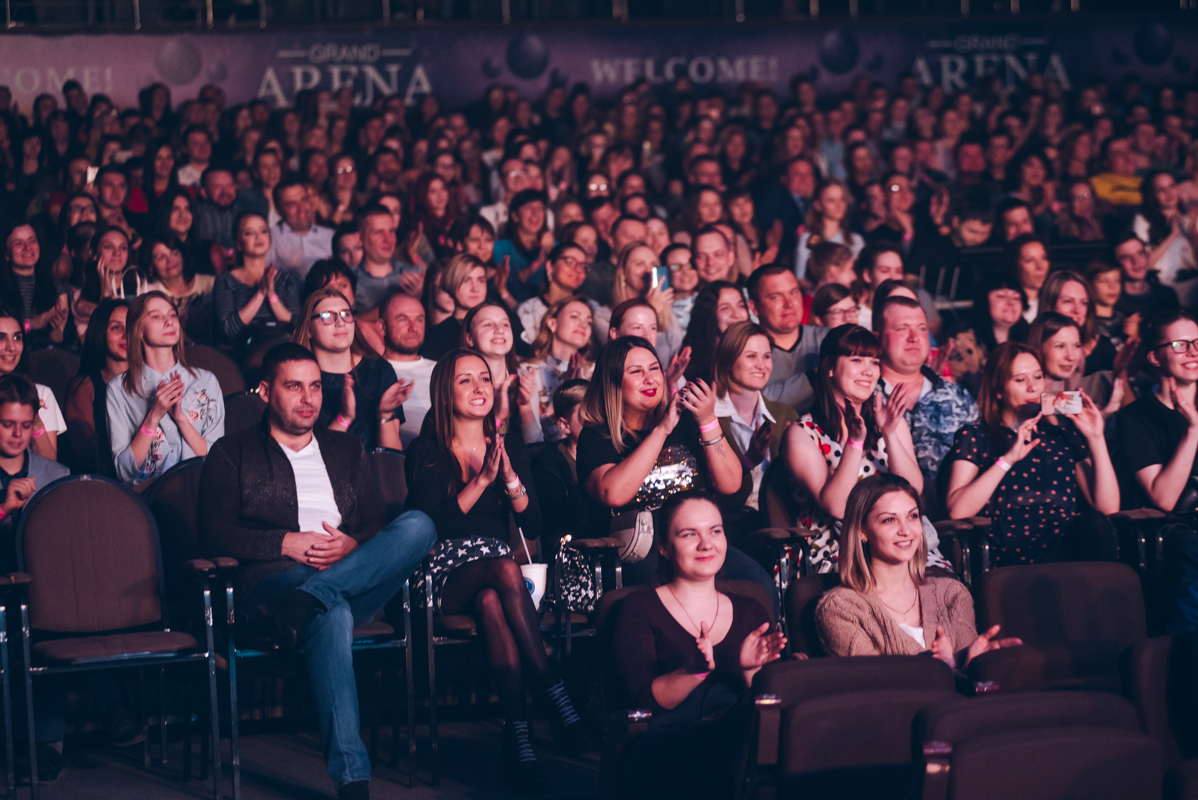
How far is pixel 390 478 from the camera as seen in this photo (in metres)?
4.60

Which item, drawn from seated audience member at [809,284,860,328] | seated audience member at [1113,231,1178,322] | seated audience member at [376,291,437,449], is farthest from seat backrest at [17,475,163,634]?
seated audience member at [1113,231,1178,322]

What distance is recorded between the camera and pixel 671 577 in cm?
348

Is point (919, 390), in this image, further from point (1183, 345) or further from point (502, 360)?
point (502, 360)

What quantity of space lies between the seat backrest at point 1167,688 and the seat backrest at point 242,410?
3.35 meters

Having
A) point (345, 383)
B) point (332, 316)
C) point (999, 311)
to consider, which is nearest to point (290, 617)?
point (345, 383)

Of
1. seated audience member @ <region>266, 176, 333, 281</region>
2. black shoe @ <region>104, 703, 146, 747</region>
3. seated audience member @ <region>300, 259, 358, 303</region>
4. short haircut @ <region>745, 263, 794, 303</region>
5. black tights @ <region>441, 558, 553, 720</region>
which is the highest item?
seated audience member @ <region>266, 176, 333, 281</region>

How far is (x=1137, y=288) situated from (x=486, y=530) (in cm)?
397

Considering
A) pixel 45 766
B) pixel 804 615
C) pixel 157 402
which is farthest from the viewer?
pixel 157 402

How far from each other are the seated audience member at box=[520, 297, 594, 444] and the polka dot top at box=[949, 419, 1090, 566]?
1.78 meters

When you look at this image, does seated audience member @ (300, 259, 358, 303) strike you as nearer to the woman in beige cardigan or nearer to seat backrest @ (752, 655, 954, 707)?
the woman in beige cardigan

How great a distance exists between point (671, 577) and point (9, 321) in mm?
3026

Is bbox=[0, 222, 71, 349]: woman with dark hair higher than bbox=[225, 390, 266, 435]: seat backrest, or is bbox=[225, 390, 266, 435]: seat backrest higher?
bbox=[0, 222, 71, 349]: woman with dark hair

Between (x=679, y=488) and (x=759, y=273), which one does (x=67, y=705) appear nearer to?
(x=679, y=488)

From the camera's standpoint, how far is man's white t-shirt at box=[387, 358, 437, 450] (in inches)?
209
